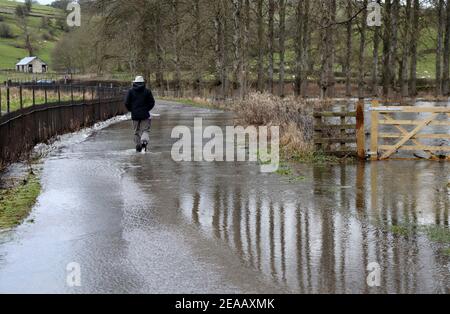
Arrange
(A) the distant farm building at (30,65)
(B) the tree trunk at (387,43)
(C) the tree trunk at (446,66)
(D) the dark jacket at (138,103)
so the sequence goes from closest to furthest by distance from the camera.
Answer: (D) the dark jacket at (138,103) < (B) the tree trunk at (387,43) < (C) the tree trunk at (446,66) < (A) the distant farm building at (30,65)

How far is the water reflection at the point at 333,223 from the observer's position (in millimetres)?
6129

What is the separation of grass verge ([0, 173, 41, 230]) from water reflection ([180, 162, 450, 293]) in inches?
98.3

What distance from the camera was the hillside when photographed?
134363 mm

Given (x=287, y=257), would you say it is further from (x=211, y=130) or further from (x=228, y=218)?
(x=211, y=130)

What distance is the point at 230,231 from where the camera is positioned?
8.02 m

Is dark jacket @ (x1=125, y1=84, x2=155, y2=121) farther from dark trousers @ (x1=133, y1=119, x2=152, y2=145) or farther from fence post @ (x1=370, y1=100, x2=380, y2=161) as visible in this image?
fence post @ (x1=370, y1=100, x2=380, y2=161)

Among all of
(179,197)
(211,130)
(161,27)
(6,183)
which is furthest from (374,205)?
(161,27)

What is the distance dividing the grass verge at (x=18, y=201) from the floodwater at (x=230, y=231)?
0.20 metres

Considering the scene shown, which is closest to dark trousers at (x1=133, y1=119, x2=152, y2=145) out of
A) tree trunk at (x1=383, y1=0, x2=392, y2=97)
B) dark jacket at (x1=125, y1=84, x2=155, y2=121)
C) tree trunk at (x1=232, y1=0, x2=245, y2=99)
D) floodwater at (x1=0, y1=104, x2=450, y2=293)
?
dark jacket at (x1=125, y1=84, x2=155, y2=121)

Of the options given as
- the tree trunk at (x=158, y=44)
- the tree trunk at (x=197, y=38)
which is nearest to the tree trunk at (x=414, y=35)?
the tree trunk at (x=197, y=38)

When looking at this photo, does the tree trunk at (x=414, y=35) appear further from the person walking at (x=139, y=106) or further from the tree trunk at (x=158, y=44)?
the person walking at (x=139, y=106)

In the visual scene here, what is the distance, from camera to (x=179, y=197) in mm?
10305

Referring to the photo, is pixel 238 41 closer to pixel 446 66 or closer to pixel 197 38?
pixel 197 38

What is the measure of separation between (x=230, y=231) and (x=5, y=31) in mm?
154775
